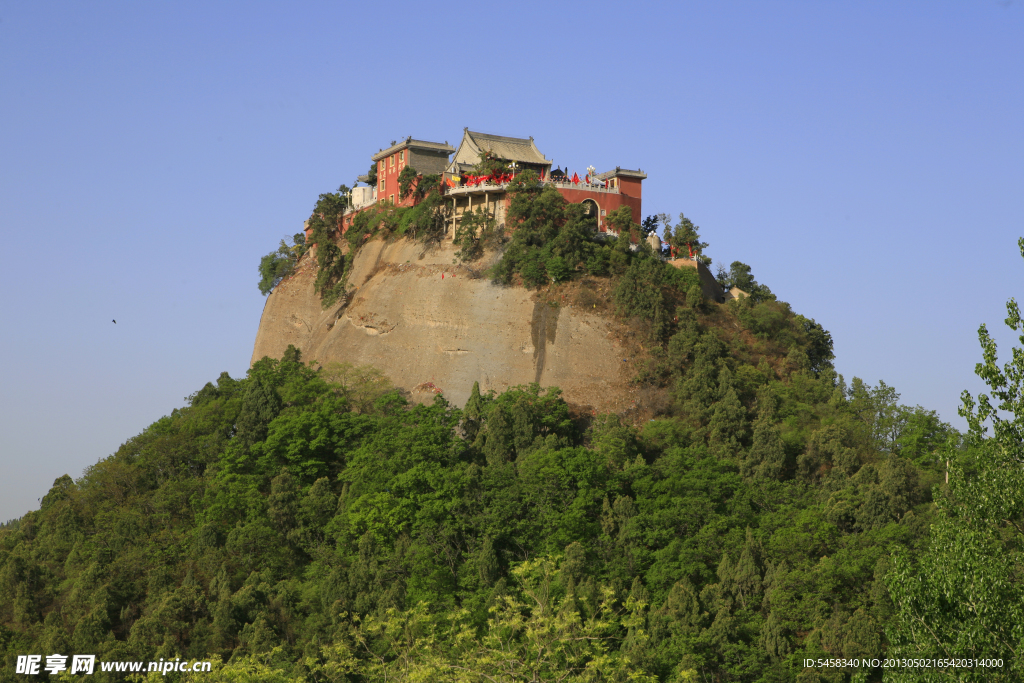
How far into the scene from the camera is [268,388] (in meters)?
57.7

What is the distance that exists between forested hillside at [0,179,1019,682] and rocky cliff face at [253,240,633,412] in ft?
5.29

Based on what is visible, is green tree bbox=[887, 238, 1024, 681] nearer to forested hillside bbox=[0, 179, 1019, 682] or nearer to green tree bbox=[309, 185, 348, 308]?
Result: forested hillside bbox=[0, 179, 1019, 682]

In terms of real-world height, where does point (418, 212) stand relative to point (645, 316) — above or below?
above

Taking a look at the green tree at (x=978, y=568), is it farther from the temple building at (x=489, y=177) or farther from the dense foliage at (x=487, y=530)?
the temple building at (x=489, y=177)

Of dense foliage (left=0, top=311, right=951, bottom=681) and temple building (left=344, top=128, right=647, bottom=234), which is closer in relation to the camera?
dense foliage (left=0, top=311, right=951, bottom=681)

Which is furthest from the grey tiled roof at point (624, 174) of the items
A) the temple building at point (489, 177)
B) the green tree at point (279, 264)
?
the green tree at point (279, 264)

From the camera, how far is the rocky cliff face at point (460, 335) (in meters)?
57.5

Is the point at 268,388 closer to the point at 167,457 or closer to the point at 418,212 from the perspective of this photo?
the point at 167,457

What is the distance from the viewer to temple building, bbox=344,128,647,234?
62844mm

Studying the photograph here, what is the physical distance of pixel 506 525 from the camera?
47781 millimetres

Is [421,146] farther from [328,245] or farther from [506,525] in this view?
[506,525]

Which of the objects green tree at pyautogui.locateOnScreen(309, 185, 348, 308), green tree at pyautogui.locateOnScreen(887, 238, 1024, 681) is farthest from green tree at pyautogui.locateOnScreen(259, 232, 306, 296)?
green tree at pyautogui.locateOnScreen(887, 238, 1024, 681)

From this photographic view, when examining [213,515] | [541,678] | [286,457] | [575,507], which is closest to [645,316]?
[575,507]

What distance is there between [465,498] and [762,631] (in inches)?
505
